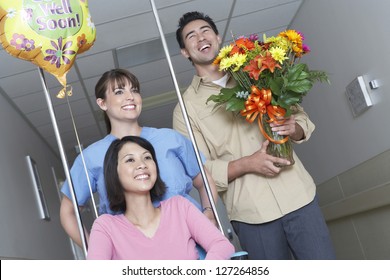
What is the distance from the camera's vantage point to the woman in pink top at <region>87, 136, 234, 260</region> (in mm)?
1541

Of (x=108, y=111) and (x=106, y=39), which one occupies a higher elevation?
(x=106, y=39)

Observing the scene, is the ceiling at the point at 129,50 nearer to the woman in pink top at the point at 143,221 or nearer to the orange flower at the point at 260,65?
the orange flower at the point at 260,65

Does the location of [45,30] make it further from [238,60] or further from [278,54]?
[278,54]

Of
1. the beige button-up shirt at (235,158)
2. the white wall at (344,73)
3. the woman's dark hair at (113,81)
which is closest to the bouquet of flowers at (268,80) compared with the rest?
the beige button-up shirt at (235,158)

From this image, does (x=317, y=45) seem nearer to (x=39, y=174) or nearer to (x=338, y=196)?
(x=338, y=196)

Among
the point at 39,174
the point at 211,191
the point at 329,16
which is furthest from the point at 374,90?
the point at 39,174

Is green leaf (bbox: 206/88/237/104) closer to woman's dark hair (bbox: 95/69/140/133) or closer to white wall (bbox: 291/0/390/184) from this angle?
woman's dark hair (bbox: 95/69/140/133)

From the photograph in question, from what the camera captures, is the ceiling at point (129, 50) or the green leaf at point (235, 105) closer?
the green leaf at point (235, 105)

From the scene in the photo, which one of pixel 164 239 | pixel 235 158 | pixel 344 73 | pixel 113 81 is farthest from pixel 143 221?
pixel 344 73

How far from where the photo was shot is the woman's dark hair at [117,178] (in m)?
1.69

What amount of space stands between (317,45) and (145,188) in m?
2.79

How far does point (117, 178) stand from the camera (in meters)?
1.70

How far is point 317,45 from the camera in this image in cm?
405

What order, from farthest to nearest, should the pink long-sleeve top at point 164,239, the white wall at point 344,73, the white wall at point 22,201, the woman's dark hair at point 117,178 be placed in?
the white wall at point 22,201, the white wall at point 344,73, the woman's dark hair at point 117,178, the pink long-sleeve top at point 164,239
